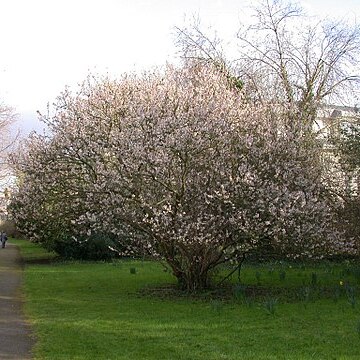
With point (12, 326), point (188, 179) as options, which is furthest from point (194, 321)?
point (188, 179)

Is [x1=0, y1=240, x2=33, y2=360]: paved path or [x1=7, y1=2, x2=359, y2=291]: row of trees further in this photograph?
[x1=7, y1=2, x2=359, y2=291]: row of trees

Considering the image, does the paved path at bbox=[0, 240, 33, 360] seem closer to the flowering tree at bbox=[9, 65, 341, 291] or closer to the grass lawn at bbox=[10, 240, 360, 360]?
the grass lawn at bbox=[10, 240, 360, 360]

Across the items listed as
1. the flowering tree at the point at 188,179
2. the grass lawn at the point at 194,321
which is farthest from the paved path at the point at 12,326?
the flowering tree at the point at 188,179

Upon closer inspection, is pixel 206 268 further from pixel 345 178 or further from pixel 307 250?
pixel 345 178

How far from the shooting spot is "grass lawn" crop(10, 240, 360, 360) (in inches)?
357

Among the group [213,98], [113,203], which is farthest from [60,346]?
[213,98]

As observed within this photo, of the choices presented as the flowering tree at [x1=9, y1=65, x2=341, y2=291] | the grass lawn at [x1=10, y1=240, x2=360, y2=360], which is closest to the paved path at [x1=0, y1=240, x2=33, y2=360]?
the grass lawn at [x1=10, y1=240, x2=360, y2=360]

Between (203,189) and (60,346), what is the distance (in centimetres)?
564

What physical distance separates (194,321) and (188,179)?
12.6 ft

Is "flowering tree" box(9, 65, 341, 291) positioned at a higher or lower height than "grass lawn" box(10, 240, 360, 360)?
higher

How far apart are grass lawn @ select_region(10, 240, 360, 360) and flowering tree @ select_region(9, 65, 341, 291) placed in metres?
1.21

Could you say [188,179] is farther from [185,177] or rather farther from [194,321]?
[194,321]

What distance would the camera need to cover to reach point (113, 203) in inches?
561

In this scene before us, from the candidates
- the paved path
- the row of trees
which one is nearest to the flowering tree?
the row of trees
